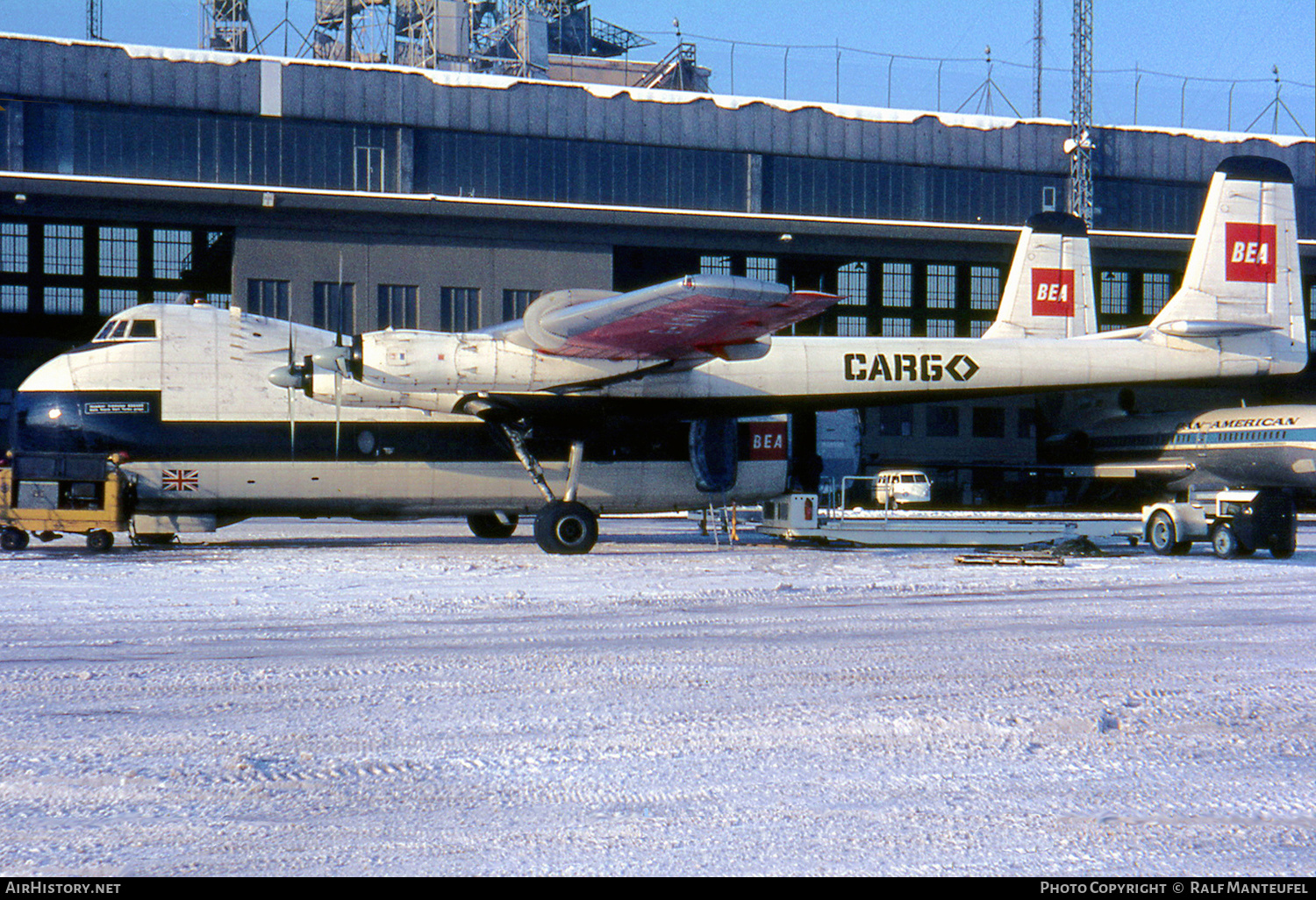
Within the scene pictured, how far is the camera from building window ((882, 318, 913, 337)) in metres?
51.5

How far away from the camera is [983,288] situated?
169 ft

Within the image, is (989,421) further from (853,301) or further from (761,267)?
(761,267)

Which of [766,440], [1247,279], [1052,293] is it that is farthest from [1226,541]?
[1052,293]

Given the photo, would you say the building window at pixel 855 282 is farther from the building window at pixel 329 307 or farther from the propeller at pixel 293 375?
the propeller at pixel 293 375

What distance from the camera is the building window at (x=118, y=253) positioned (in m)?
41.8

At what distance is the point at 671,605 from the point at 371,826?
722 centimetres

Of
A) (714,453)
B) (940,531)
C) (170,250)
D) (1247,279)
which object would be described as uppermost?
(170,250)

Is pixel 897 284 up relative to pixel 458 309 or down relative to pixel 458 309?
up

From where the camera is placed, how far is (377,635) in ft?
30.8

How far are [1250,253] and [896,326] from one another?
1050 inches

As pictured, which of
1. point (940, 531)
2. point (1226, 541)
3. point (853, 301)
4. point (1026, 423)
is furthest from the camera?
point (1026, 423)

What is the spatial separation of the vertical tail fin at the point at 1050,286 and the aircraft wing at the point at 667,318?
804 inches

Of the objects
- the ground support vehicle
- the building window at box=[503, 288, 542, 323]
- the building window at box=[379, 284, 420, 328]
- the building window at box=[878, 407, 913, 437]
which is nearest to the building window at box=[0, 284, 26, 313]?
the building window at box=[379, 284, 420, 328]
